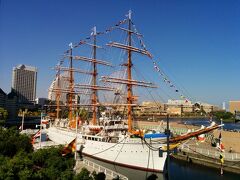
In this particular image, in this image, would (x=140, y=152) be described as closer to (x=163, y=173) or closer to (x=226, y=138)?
(x=163, y=173)

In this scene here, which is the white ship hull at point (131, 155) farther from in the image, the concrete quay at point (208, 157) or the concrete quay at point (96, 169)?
the concrete quay at point (96, 169)

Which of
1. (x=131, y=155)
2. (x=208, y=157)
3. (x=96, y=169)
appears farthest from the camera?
(x=208, y=157)

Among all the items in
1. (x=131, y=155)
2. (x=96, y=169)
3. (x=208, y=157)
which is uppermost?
(x=96, y=169)

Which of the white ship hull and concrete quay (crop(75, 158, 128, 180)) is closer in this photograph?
concrete quay (crop(75, 158, 128, 180))

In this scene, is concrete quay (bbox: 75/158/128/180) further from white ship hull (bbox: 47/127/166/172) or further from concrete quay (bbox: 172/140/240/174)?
concrete quay (bbox: 172/140/240/174)

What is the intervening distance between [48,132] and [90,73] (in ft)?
65.0

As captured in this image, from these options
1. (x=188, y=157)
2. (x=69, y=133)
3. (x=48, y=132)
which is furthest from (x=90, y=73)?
(x=188, y=157)

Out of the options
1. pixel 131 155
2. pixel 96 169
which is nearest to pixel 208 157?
pixel 131 155

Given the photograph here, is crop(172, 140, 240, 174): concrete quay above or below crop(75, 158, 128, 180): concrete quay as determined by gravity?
below

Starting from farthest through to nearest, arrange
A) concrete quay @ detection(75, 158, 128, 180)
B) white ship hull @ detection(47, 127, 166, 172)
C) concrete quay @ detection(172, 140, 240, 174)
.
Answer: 1. concrete quay @ detection(172, 140, 240, 174)
2. white ship hull @ detection(47, 127, 166, 172)
3. concrete quay @ detection(75, 158, 128, 180)

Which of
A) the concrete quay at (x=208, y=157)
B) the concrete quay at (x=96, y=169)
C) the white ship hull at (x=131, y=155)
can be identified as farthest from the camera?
the concrete quay at (x=208, y=157)

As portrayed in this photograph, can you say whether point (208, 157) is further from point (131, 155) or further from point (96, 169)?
point (96, 169)

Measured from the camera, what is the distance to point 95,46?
59.7 meters

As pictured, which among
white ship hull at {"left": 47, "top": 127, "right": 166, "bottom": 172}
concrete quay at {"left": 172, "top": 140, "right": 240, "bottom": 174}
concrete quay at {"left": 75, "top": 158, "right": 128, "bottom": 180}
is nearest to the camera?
concrete quay at {"left": 75, "top": 158, "right": 128, "bottom": 180}
